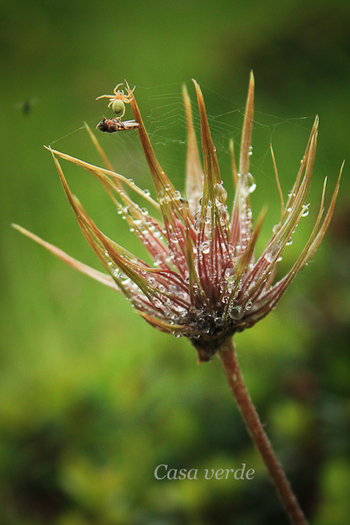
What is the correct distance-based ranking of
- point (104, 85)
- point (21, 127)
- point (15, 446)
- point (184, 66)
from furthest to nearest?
point (21, 127), point (184, 66), point (104, 85), point (15, 446)

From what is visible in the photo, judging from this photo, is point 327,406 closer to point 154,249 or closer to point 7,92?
point 154,249

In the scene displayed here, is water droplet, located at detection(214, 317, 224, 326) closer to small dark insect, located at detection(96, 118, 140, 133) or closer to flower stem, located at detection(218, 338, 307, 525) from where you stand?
flower stem, located at detection(218, 338, 307, 525)

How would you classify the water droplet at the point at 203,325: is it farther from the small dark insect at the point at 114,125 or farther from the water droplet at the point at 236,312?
the small dark insect at the point at 114,125

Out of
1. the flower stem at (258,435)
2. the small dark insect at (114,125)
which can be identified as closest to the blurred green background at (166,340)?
the small dark insect at (114,125)

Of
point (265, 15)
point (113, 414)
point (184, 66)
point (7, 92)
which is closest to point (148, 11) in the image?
point (184, 66)

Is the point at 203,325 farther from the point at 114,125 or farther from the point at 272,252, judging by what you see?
the point at 114,125
